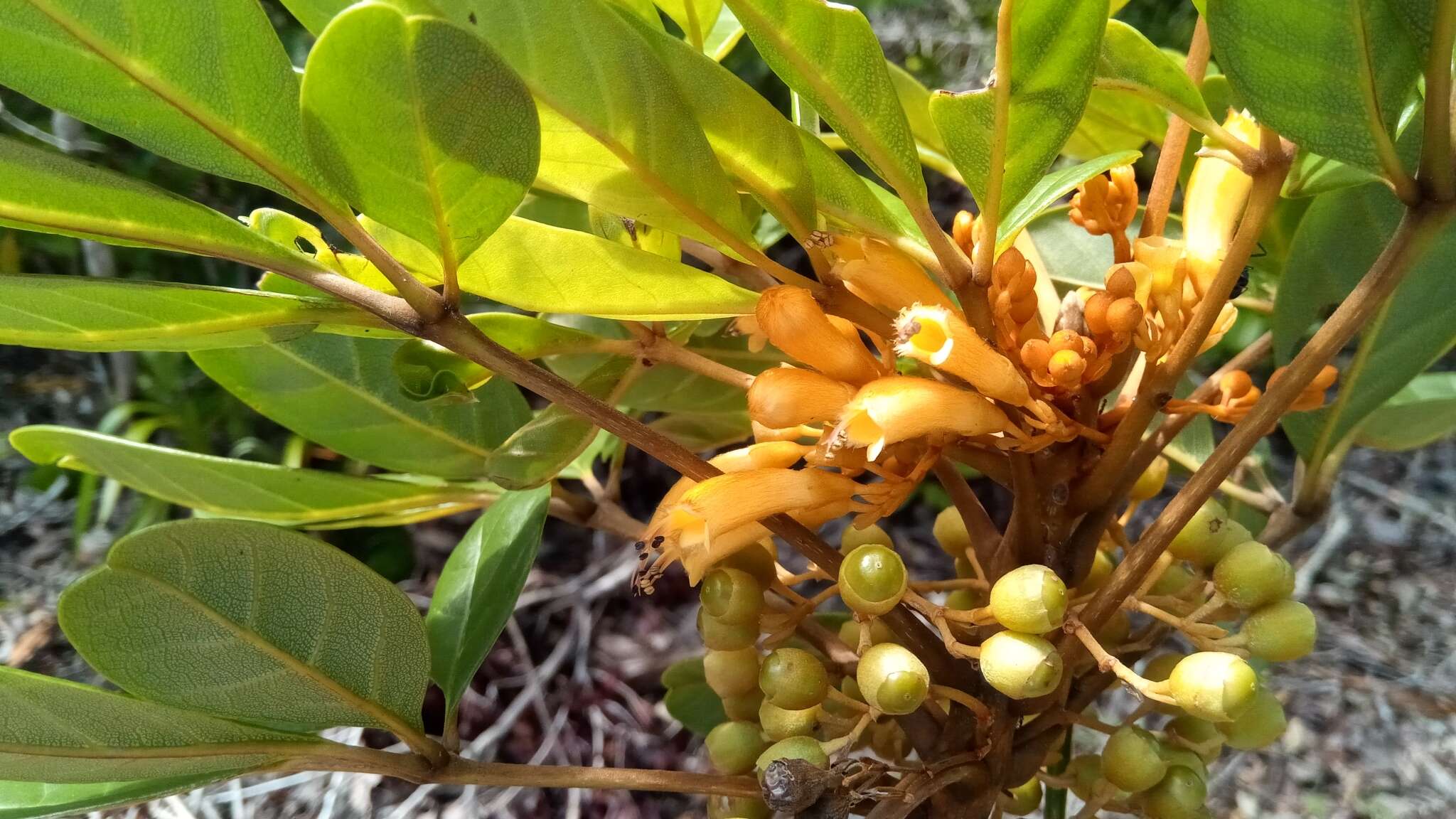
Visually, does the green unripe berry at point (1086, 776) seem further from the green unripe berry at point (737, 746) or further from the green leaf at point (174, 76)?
the green leaf at point (174, 76)

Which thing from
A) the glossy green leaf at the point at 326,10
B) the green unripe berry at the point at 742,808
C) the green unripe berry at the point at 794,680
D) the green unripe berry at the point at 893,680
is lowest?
the green unripe berry at the point at 742,808

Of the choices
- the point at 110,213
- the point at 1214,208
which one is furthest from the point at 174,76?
the point at 1214,208

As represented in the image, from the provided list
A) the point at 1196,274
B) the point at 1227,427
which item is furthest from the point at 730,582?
the point at 1227,427

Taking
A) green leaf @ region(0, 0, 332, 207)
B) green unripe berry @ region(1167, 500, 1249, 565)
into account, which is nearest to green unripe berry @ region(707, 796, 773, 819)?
green unripe berry @ region(1167, 500, 1249, 565)

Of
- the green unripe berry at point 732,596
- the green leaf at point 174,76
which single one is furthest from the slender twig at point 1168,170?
the green leaf at point 174,76

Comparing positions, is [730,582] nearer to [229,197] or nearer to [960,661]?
[960,661]

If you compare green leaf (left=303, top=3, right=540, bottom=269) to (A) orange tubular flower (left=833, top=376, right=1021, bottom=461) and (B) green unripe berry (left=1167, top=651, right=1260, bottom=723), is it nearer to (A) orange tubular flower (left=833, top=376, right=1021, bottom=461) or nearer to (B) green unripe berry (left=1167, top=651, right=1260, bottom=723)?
(A) orange tubular flower (left=833, top=376, right=1021, bottom=461)
